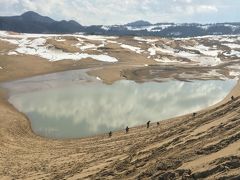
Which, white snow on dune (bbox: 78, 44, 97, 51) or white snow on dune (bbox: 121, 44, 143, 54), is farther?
white snow on dune (bbox: 121, 44, 143, 54)

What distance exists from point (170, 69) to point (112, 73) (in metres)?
18.2

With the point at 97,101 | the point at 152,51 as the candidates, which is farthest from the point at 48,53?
the point at 97,101

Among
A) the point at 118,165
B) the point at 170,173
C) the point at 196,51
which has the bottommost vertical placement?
the point at 196,51

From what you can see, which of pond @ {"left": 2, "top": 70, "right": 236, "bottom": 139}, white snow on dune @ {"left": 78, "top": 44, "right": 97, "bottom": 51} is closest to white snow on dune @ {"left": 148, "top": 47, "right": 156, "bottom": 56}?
white snow on dune @ {"left": 78, "top": 44, "right": 97, "bottom": 51}

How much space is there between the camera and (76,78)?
94.8m

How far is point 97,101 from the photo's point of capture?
67812mm

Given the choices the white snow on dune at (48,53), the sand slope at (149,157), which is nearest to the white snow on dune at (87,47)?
the white snow on dune at (48,53)

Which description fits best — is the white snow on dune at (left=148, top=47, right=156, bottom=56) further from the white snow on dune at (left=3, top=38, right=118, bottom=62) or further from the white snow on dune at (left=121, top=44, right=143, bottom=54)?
the white snow on dune at (left=3, top=38, right=118, bottom=62)

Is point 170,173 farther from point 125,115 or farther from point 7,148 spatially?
point 125,115

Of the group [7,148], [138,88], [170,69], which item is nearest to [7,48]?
[170,69]

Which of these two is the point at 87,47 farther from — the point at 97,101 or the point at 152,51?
the point at 97,101

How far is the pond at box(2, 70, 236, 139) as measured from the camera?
52531 mm

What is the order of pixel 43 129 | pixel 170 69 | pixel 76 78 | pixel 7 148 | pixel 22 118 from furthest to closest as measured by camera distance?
pixel 170 69, pixel 76 78, pixel 22 118, pixel 43 129, pixel 7 148

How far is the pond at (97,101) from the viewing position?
52.5 meters
